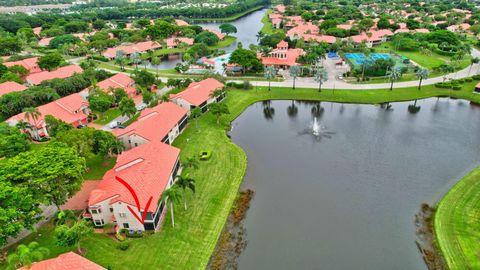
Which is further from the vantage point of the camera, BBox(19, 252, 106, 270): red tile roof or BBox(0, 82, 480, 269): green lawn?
BBox(0, 82, 480, 269): green lawn

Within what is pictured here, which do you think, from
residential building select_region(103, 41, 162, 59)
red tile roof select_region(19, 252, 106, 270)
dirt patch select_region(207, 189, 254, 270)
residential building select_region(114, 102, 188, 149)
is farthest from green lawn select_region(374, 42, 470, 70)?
red tile roof select_region(19, 252, 106, 270)

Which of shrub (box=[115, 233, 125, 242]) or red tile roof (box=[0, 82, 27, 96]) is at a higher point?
red tile roof (box=[0, 82, 27, 96])

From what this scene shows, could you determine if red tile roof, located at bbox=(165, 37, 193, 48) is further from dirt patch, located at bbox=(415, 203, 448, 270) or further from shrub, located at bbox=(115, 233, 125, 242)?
dirt patch, located at bbox=(415, 203, 448, 270)

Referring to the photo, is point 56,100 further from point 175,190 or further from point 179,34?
point 179,34

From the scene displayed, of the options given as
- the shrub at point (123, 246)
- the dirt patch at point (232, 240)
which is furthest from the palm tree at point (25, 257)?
the dirt patch at point (232, 240)

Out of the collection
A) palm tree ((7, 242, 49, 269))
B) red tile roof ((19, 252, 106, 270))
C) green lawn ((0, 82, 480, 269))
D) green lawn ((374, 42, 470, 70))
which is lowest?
green lawn ((0, 82, 480, 269))

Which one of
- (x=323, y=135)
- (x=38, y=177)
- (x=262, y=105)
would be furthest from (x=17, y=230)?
(x=262, y=105)
